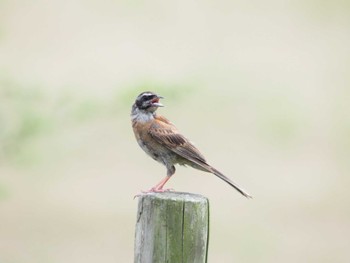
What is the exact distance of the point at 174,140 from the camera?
8281 mm

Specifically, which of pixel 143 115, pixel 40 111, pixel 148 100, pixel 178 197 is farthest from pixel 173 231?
pixel 40 111

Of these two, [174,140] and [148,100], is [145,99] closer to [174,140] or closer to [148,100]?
[148,100]

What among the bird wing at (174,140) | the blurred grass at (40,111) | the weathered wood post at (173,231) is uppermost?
the blurred grass at (40,111)

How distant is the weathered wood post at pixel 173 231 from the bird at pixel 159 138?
1698 mm

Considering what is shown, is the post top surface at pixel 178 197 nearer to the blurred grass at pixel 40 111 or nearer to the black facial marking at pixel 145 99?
the black facial marking at pixel 145 99

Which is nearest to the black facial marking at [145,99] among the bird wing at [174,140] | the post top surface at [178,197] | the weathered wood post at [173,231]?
the bird wing at [174,140]

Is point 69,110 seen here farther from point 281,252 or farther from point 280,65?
point 280,65

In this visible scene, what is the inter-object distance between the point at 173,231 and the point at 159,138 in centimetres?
203

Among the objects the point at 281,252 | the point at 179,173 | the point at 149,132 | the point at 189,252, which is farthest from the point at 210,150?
the point at 189,252

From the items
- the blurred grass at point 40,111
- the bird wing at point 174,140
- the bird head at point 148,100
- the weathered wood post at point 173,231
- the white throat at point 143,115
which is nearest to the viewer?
the weathered wood post at point 173,231

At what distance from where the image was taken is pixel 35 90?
36.5ft

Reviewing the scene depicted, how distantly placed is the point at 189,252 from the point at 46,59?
1345 cm

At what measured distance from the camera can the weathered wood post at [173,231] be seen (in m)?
6.39

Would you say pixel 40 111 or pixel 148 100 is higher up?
pixel 40 111
